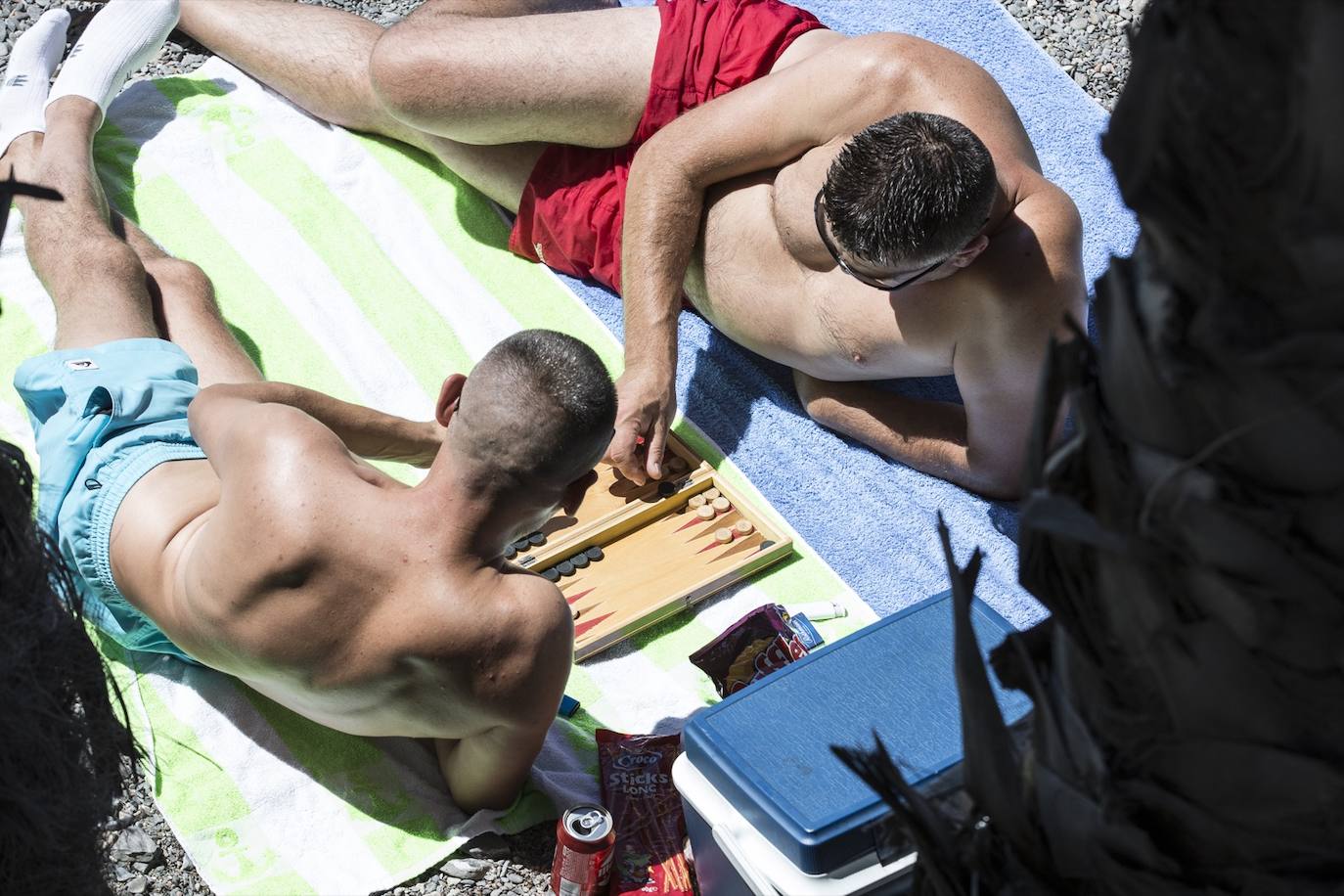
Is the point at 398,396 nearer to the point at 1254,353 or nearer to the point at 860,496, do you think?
the point at 860,496

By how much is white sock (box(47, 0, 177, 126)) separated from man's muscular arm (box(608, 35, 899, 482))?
1506 mm

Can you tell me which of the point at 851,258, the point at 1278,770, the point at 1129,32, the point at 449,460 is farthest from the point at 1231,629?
the point at 851,258

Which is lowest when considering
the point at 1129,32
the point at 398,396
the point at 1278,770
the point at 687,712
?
the point at 687,712

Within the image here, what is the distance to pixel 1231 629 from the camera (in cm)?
78

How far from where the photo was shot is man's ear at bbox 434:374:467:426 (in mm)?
2520

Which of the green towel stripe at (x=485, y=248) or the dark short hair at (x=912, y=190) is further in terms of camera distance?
the green towel stripe at (x=485, y=248)

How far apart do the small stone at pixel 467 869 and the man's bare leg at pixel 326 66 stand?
1.90m

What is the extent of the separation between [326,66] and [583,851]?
252 cm

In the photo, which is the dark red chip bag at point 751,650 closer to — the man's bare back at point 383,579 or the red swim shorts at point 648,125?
the man's bare back at point 383,579

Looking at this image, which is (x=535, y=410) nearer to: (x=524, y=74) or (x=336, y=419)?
(x=336, y=419)

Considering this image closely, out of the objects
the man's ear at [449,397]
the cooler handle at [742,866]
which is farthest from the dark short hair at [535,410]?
the cooler handle at [742,866]

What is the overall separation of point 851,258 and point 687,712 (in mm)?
1018

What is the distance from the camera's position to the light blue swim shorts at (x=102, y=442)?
261 cm

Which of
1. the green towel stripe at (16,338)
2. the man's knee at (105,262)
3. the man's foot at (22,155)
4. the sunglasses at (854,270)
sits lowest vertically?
the green towel stripe at (16,338)
